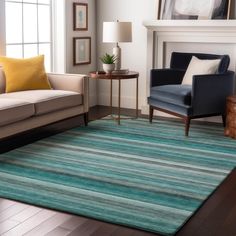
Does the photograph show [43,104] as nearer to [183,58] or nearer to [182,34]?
[183,58]

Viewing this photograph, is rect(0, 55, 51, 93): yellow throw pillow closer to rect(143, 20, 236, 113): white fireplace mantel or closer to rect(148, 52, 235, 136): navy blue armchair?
rect(148, 52, 235, 136): navy blue armchair

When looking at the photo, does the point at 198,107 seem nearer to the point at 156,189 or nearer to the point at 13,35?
the point at 156,189

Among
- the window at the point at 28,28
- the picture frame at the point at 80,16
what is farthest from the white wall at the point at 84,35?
the window at the point at 28,28

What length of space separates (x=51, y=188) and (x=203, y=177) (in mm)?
1159

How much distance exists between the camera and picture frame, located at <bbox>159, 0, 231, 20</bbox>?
5.43 meters

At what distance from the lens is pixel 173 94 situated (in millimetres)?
4918

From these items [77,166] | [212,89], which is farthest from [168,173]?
[212,89]

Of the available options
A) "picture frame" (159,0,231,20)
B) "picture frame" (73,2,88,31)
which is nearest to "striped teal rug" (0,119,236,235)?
"picture frame" (159,0,231,20)

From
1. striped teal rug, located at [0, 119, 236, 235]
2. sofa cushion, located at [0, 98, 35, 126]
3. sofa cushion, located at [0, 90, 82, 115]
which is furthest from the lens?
sofa cushion, located at [0, 90, 82, 115]

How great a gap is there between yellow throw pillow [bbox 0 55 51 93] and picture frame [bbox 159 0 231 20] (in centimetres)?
172

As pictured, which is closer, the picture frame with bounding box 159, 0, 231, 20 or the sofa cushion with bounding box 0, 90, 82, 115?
the sofa cushion with bounding box 0, 90, 82, 115

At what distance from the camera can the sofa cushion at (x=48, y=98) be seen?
445cm

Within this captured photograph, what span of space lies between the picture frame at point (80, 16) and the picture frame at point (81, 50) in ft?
0.47

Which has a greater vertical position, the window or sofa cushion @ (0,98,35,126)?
the window
